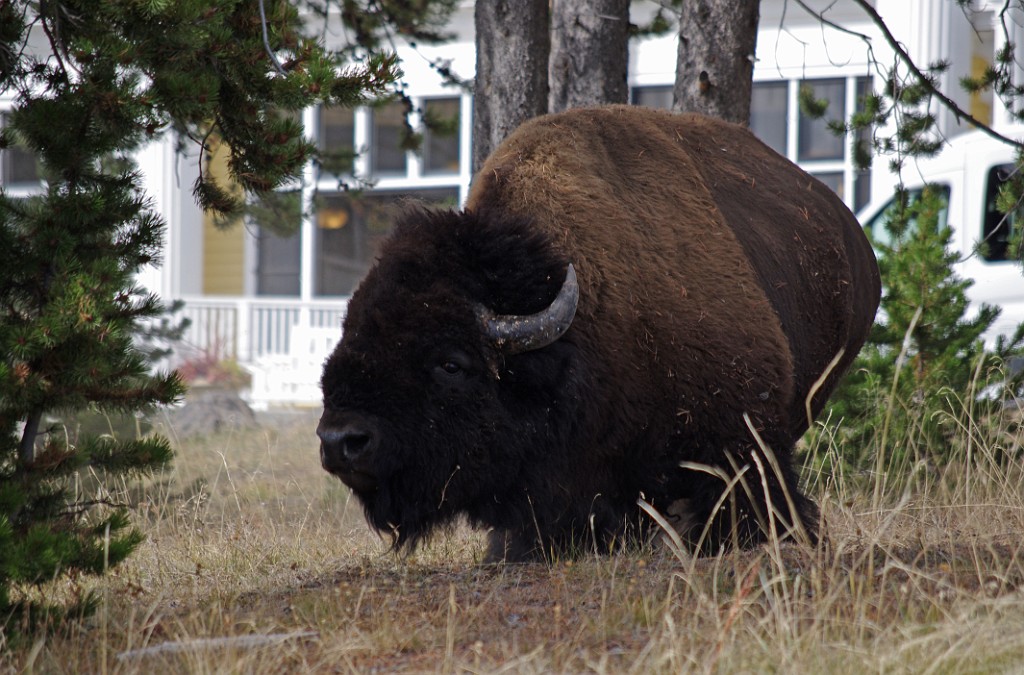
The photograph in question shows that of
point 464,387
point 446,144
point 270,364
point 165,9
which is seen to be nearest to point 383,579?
point 464,387

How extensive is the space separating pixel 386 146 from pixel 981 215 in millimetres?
10843

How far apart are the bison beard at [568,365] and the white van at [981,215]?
622 centimetres

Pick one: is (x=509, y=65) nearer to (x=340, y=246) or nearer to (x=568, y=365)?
(x=568, y=365)

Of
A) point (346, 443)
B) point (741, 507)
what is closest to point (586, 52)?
point (741, 507)

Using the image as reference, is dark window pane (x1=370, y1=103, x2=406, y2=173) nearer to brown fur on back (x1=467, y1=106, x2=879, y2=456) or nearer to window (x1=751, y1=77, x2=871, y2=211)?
window (x1=751, y1=77, x2=871, y2=211)

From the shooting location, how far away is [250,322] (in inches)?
733

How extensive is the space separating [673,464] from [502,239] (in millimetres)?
1220

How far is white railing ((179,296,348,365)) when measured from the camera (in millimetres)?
18438

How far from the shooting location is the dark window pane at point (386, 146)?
756 inches

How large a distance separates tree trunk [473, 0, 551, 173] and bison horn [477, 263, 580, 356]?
2.70 metres

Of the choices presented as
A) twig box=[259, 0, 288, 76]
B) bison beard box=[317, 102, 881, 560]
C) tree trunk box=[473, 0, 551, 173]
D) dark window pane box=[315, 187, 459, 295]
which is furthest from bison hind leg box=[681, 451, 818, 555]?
dark window pane box=[315, 187, 459, 295]

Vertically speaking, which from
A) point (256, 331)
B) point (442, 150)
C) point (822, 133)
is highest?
point (822, 133)

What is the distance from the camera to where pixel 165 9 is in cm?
380

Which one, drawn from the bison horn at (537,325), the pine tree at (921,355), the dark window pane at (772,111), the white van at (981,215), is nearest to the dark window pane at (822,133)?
the dark window pane at (772,111)
